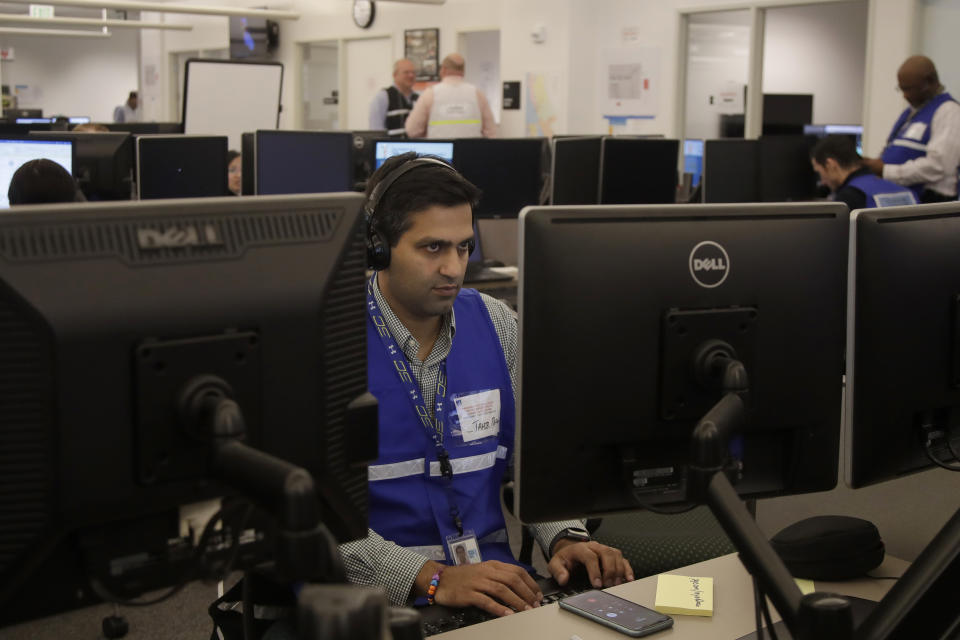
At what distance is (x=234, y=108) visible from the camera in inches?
242

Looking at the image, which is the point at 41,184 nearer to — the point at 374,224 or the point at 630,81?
the point at 374,224

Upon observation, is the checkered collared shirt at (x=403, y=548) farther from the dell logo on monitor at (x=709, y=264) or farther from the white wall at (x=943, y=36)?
the white wall at (x=943, y=36)

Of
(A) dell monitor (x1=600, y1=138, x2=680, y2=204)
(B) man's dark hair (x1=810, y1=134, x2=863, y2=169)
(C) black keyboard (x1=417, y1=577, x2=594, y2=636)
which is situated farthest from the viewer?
(A) dell monitor (x1=600, y1=138, x2=680, y2=204)

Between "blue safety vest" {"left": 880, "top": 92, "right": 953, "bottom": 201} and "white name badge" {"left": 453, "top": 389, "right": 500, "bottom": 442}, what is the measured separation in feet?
15.1

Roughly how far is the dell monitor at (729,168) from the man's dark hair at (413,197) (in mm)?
3445

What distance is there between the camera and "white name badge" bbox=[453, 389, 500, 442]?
1.60 m

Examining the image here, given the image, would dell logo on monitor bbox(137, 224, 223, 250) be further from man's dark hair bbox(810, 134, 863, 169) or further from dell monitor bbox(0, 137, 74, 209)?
man's dark hair bbox(810, 134, 863, 169)

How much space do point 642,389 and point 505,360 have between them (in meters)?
0.54

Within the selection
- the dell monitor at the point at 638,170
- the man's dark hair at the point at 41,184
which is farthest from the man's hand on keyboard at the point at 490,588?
the dell monitor at the point at 638,170

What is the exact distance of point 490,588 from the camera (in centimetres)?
146

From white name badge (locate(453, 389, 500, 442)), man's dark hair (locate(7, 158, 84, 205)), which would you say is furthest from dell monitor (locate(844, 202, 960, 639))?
man's dark hair (locate(7, 158, 84, 205))

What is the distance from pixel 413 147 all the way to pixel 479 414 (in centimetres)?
316

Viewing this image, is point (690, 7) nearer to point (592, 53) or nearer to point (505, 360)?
point (592, 53)

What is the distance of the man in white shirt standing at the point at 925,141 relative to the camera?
5441 millimetres
